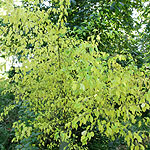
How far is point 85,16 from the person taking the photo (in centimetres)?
338

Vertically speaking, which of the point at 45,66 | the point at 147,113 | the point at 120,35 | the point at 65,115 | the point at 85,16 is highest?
the point at 85,16

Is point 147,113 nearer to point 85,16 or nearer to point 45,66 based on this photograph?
point 85,16

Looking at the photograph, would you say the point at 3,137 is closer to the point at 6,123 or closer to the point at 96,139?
the point at 6,123

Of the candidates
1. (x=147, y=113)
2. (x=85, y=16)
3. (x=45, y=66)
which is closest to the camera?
(x=45, y=66)

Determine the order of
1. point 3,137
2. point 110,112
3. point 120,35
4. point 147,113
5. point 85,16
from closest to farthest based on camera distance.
Answer: point 110,112 → point 85,16 → point 3,137 → point 120,35 → point 147,113

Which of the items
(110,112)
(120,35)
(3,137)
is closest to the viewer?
(110,112)

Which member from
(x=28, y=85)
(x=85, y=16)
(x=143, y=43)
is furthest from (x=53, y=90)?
(x=143, y=43)

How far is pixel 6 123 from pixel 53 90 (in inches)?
109

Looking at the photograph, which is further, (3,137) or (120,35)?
(120,35)

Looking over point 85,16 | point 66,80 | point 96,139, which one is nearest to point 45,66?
point 66,80

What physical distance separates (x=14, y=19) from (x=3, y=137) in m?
2.95

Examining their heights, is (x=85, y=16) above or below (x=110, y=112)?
above

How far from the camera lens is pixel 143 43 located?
17.7ft

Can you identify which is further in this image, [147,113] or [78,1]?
[147,113]
